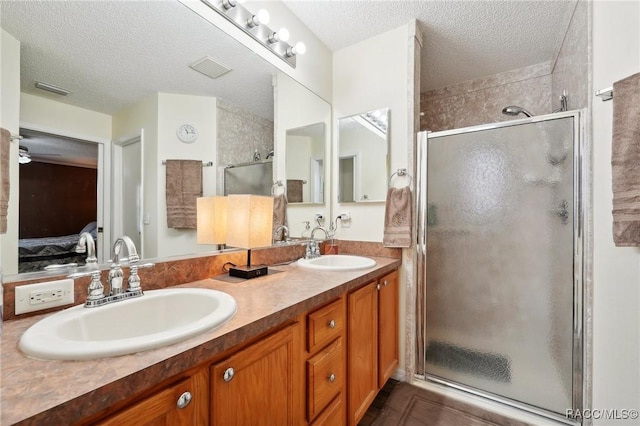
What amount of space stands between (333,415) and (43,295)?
3.73 feet

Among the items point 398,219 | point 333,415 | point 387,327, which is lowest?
point 333,415

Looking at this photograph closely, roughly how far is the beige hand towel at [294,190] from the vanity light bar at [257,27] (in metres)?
0.79

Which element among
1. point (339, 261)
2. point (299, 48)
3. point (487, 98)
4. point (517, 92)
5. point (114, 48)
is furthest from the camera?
point (487, 98)

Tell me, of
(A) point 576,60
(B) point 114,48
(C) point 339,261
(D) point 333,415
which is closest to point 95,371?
(D) point 333,415

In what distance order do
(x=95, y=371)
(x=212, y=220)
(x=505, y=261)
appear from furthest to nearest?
(x=505, y=261)
(x=212, y=220)
(x=95, y=371)

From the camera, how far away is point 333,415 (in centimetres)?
118

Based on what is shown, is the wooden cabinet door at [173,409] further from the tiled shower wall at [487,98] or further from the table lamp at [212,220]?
the tiled shower wall at [487,98]

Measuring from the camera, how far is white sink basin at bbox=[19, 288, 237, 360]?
22.3 inches

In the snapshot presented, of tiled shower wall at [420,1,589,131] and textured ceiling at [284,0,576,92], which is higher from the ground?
textured ceiling at [284,0,576,92]

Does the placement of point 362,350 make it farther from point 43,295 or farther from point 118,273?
point 43,295

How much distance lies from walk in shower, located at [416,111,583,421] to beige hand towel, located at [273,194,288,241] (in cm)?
95

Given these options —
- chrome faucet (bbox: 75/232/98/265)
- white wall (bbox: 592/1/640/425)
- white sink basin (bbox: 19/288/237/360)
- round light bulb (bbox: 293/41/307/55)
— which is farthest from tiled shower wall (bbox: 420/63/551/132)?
chrome faucet (bbox: 75/232/98/265)

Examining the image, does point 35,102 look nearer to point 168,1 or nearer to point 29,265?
point 29,265

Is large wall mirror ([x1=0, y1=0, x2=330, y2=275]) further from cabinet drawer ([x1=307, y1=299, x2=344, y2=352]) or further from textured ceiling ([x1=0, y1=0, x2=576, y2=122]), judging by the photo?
cabinet drawer ([x1=307, y1=299, x2=344, y2=352])
